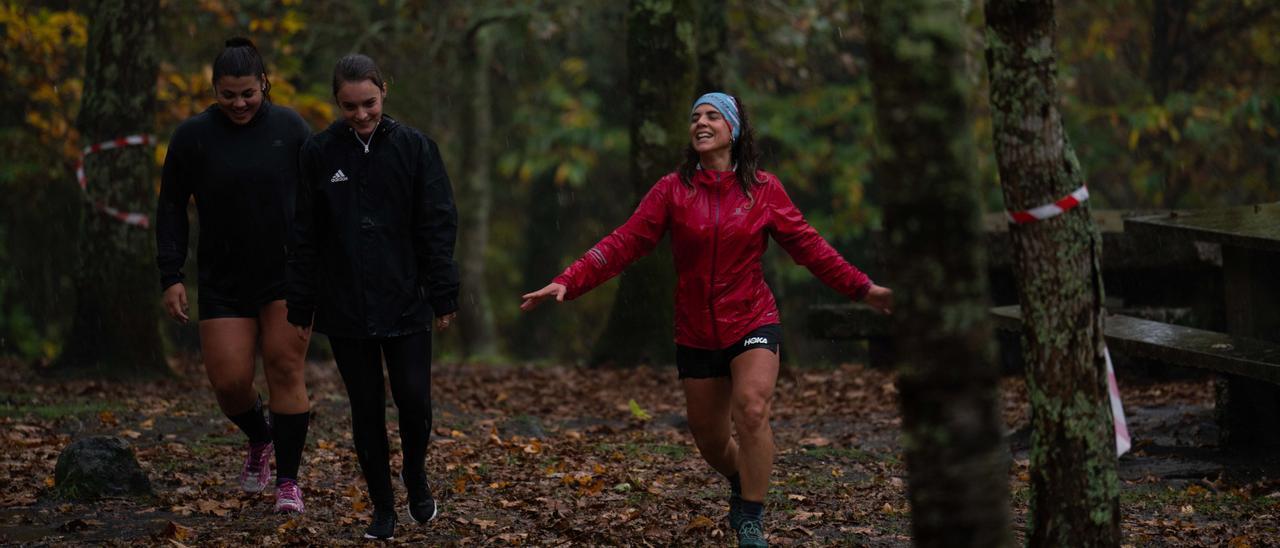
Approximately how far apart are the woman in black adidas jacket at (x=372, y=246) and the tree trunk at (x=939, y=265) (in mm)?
2801

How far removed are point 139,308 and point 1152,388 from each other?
8336 mm

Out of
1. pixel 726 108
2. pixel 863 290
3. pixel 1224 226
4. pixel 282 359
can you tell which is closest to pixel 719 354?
pixel 863 290

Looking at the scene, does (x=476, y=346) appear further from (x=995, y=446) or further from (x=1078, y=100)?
(x=995, y=446)

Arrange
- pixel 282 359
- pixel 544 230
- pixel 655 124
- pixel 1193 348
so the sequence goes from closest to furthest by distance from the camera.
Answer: pixel 282 359 < pixel 1193 348 < pixel 655 124 < pixel 544 230

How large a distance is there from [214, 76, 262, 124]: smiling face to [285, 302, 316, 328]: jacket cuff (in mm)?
1096

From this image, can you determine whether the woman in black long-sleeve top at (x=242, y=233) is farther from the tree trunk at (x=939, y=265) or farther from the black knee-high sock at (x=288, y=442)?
the tree trunk at (x=939, y=265)

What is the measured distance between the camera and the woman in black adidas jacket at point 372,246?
6148mm

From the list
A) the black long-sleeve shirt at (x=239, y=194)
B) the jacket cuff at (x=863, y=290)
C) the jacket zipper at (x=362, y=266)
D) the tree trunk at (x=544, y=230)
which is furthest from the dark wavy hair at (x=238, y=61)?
the tree trunk at (x=544, y=230)

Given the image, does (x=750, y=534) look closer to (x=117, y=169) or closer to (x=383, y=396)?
(x=383, y=396)

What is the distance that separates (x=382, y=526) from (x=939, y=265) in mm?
3482

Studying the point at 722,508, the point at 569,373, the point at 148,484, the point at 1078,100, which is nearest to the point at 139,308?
the point at 569,373

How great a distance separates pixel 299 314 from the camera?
6363mm

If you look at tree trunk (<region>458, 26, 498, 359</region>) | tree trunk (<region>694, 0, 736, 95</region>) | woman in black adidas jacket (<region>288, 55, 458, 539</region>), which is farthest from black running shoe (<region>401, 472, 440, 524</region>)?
tree trunk (<region>458, 26, 498, 359</region>)

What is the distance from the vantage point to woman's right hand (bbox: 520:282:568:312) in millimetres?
5898
